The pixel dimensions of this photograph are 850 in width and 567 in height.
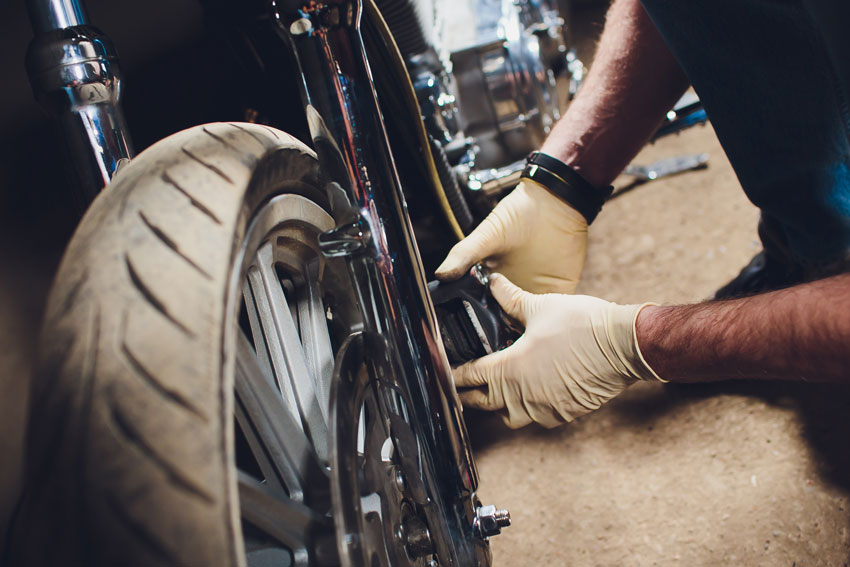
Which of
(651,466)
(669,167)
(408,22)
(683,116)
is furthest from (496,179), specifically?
(669,167)

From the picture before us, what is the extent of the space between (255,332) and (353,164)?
216 millimetres

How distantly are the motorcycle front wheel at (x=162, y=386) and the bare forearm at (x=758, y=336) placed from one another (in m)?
0.44

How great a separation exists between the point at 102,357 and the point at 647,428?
3.06ft

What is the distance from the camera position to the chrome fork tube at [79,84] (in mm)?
601

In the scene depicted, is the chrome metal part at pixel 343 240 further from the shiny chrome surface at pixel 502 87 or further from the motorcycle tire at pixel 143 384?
the shiny chrome surface at pixel 502 87

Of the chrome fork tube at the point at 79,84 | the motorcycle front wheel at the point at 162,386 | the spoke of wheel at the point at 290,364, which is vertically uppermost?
the chrome fork tube at the point at 79,84

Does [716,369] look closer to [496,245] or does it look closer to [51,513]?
[496,245]

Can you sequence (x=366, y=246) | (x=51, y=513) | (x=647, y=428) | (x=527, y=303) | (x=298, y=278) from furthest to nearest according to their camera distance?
(x=647, y=428) < (x=527, y=303) < (x=298, y=278) < (x=366, y=246) < (x=51, y=513)

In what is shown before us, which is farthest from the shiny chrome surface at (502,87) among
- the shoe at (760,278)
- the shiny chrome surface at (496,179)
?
the shoe at (760,278)

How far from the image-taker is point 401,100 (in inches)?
35.3

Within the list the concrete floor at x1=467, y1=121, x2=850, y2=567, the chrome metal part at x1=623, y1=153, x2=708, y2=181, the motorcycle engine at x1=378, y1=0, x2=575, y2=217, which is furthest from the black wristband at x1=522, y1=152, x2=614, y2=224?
the chrome metal part at x1=623, y1=153, x2=708, y2=181

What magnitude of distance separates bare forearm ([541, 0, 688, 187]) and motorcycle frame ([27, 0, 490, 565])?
56 centimetres

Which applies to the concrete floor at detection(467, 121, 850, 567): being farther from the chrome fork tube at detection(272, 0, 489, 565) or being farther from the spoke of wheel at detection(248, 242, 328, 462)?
the spoke of wheel at detection(248, 242, 328, 462)

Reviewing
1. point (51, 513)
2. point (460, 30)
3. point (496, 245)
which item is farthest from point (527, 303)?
→ point (460, 30)
